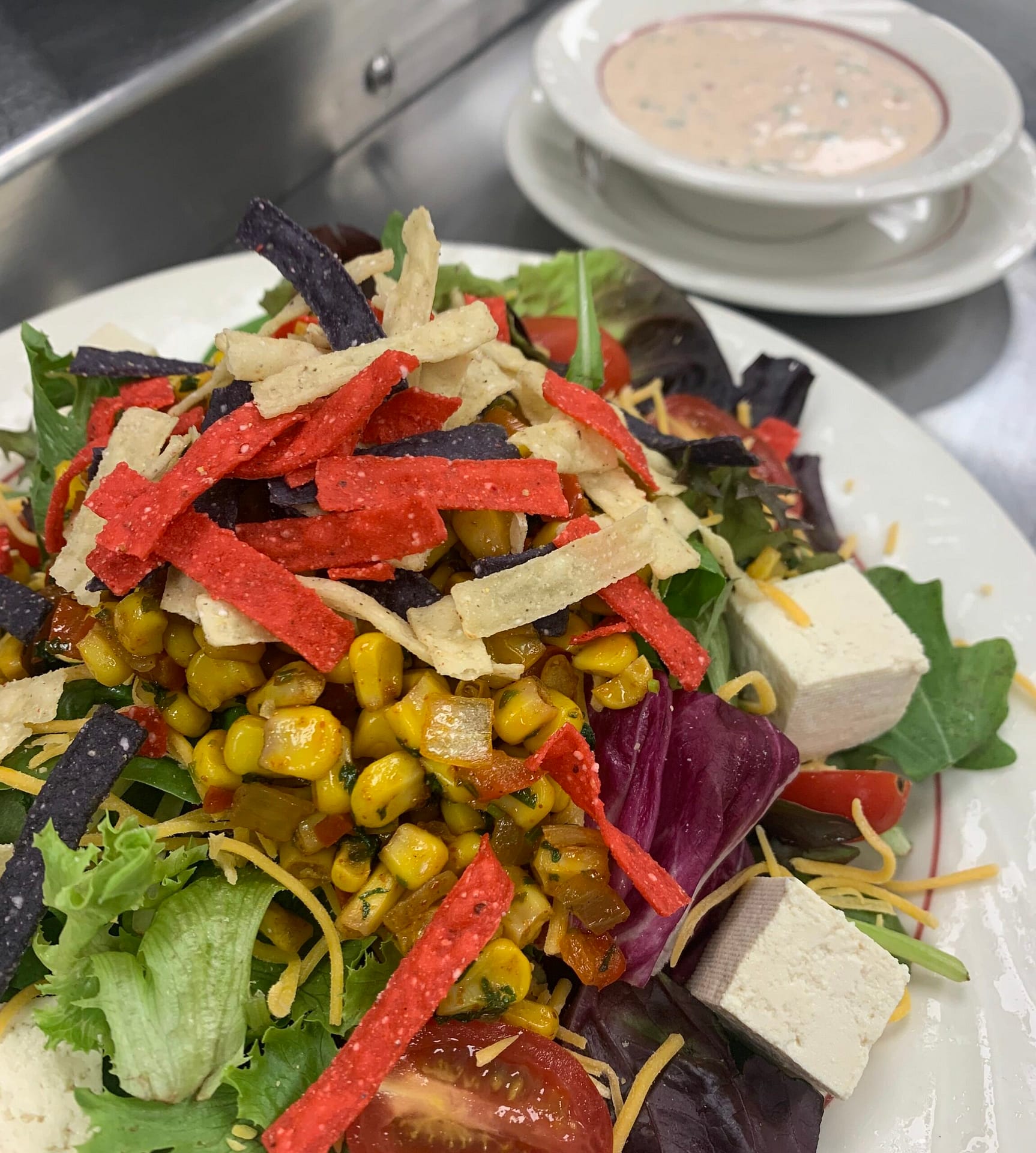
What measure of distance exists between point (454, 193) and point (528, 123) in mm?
509

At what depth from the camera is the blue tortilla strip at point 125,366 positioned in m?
2.32

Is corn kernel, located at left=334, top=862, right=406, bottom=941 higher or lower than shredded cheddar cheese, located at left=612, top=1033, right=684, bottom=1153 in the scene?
higher

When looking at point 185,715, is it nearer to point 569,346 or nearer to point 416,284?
point 416,284

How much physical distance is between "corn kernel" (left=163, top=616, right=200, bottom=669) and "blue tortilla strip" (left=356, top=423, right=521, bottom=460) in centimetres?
46

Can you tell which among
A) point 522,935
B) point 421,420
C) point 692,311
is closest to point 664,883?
point 522,935

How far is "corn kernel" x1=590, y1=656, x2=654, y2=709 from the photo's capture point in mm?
1933

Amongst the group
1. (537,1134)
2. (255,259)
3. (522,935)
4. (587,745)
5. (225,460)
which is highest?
(225,460)

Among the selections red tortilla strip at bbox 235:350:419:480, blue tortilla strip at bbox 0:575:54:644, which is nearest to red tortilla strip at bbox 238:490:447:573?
red tortilla strip at bbox 235:350:419:480

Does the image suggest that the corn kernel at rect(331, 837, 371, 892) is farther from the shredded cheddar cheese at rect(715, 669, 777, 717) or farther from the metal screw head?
the metal screw head

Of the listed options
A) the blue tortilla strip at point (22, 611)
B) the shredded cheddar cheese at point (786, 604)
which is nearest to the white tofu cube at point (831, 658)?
the shredded cheddar cheese at point (786, 604)

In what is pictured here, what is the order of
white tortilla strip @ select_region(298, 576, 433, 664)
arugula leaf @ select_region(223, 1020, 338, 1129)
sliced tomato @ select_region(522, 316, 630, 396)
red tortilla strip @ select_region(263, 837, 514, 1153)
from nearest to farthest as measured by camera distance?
red tortilla strip @ select_region(263, 837, 514, 1153) < arugula leaf @ select_region(223, 1020, 338, 1129) < white tortilla strip @ select_region(298, 576, 433, 664) < sliced tomato @ select_region(522, 316, 630, 396)

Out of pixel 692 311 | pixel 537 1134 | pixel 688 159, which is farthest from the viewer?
pixel 688 159

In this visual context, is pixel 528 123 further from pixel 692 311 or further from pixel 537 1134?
pixel 537 1134

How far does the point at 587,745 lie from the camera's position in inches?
69.9
